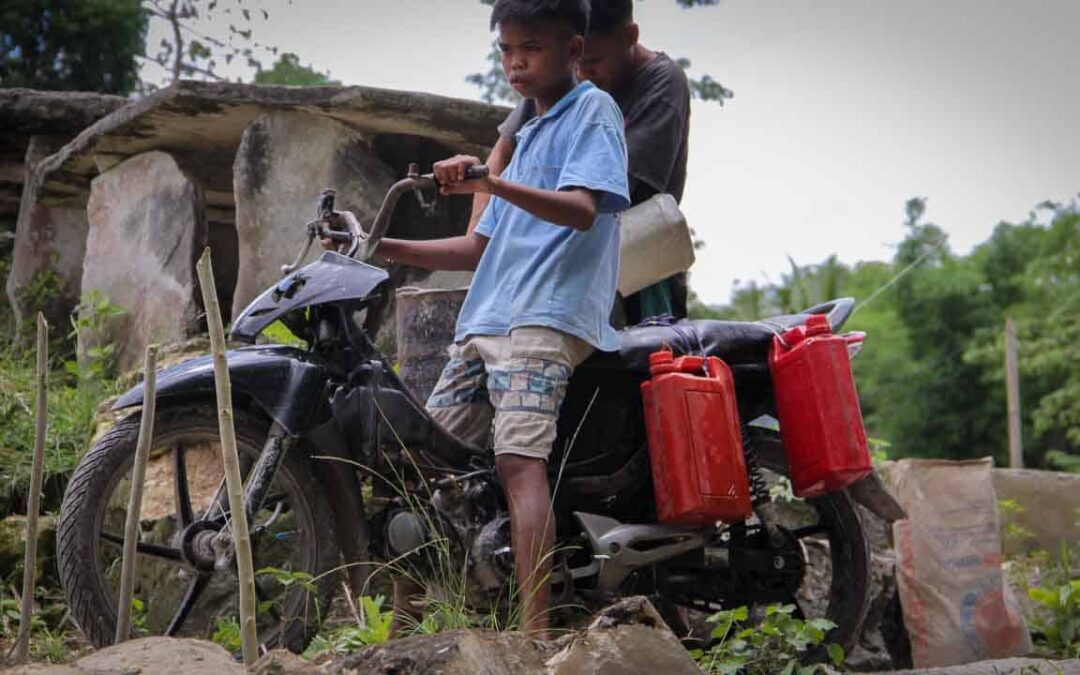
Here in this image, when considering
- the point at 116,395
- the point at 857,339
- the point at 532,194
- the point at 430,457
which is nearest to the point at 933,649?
the point at 857,339

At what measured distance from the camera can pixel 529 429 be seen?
3.28 meters

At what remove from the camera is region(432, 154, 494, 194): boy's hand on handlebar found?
294cm

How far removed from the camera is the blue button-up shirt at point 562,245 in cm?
331

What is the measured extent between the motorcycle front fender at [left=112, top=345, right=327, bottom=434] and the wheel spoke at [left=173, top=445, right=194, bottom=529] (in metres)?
0.16

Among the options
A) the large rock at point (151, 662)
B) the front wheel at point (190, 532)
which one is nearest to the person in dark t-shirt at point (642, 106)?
the front wheel at point (190, 532)

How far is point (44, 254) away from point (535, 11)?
5326mm

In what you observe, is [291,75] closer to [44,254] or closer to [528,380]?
[44,254]

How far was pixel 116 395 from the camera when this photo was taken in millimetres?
5746

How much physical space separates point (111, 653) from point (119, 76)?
1083cm

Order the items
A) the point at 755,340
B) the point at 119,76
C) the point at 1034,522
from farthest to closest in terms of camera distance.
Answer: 1. the point at 119,76
2. the point at 1034,522
3. the point at 755,340

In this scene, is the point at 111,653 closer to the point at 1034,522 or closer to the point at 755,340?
the point at 755,340

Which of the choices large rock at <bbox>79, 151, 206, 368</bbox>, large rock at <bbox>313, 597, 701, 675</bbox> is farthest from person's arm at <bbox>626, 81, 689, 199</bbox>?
large rock at <bbox>79, 151, 206, 368</bbox>

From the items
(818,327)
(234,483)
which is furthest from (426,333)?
(234,483)

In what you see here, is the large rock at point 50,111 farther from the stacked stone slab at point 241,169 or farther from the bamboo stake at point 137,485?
the bamboo stake at point 137,485
